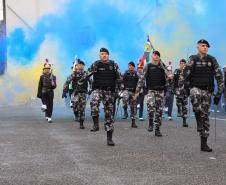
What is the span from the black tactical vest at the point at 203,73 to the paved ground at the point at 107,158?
3.81 feet

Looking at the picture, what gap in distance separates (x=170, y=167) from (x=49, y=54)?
60.4ft

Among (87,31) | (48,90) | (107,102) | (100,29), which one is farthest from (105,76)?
(100,29)

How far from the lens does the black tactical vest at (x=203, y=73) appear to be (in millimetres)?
9719

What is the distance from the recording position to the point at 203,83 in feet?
32.0

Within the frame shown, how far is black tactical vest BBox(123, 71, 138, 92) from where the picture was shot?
15828 millimetres

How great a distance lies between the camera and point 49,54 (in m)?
25.8

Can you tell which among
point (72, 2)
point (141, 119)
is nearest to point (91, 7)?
point (72, 2)

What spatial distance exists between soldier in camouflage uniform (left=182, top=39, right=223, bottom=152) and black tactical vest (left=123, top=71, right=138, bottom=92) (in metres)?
6.03

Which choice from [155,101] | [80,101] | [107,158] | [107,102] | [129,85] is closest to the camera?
[107,158]

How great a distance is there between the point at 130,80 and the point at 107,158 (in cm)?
715

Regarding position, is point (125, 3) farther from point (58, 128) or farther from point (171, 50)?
point (58, 128)

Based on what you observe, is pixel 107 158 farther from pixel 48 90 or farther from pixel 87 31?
pixel 87 31

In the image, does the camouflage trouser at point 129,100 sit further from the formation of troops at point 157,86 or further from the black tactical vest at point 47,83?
the black tactical vest at point 47,83

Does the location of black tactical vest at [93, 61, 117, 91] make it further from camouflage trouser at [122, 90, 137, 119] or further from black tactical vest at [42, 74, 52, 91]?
black tactical vest at [42, 74, 52, 91]
